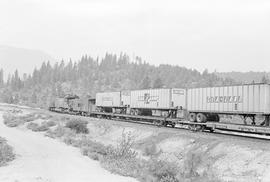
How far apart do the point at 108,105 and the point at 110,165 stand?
32436 millimetres

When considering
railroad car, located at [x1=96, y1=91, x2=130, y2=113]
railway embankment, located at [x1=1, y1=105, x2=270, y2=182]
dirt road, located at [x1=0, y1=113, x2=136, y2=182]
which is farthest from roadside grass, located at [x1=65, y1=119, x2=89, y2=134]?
dirt road, located at [x1=0, y1=113, x2=136, y2=182]

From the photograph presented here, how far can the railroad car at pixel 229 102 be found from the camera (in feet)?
75.9

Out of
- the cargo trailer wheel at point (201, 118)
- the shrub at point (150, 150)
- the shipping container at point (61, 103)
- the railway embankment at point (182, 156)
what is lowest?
the shrub at point (150, 150)

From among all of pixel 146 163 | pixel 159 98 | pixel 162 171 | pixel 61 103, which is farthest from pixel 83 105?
pixel 162 171

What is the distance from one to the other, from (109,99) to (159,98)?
1238cm

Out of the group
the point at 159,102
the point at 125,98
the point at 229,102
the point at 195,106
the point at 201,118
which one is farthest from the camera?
the point at 125,98

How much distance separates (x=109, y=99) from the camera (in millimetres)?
47625

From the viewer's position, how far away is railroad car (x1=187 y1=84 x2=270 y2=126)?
2314 cm

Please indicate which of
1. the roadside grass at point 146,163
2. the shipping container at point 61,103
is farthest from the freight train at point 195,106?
the shipping container at point 61,103

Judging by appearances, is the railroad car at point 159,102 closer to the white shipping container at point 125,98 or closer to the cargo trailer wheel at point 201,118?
the white shipping container at point 125,98

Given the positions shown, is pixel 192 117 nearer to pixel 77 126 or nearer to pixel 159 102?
pixel 159 102

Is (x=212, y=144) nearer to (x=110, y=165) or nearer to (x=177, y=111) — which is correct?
(x=110, y=165)

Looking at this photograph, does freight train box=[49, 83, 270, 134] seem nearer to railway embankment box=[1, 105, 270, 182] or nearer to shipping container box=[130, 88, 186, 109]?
shipping container box=[130, 88, 186, 109]

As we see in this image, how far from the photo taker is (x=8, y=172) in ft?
45.1
